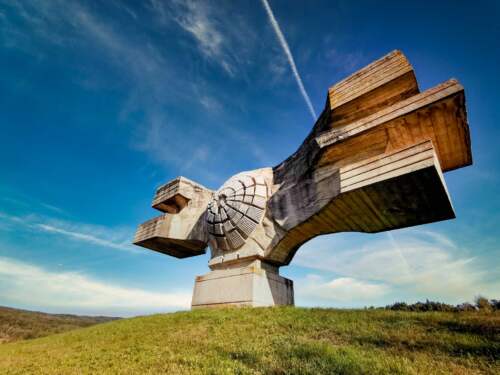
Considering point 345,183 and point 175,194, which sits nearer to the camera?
point 345,183

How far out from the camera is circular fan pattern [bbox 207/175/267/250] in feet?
38.4

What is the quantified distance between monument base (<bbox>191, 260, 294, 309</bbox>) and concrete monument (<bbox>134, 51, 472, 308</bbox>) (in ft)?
0.13

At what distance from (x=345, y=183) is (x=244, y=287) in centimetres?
562

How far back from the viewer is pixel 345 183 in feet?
27.1

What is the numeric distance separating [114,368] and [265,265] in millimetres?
7193

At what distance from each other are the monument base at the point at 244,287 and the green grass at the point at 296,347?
1923 millimetres

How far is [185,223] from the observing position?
15.1 meters

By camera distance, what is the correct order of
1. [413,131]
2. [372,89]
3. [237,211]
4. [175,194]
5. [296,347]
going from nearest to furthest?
1. [296,347]
2. [413,131]
3. [372,89]
4. [237,211]
5. [175,194]

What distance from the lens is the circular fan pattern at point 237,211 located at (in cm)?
1170

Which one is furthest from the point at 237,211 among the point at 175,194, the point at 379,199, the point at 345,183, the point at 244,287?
the point at 379,199

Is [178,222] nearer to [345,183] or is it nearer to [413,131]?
[345,183]

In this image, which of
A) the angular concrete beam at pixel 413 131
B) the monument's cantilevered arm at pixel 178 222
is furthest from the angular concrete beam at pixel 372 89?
the monument's cantilevered arm at pixel 178 222

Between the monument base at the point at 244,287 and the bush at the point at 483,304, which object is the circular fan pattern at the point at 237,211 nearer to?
the monument base at the point at 244,287

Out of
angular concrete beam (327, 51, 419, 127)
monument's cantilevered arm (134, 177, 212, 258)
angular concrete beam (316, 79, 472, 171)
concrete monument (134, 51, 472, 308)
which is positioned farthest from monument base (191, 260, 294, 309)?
angular concrete beam (327, 51, 419, 127)
